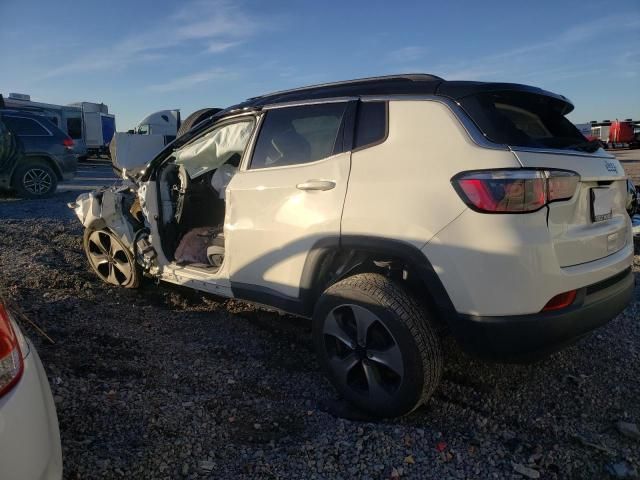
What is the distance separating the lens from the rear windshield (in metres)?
2.38

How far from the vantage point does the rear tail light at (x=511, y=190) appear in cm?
221

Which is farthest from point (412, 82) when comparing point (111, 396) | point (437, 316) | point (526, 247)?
point (111, 396)

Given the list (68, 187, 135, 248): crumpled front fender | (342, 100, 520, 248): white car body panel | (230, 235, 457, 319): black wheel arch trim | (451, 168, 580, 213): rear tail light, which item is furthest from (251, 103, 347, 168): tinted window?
(68, 187, 135, 248): crumpled front fender

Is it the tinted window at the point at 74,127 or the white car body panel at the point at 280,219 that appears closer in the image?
the white car body panel at the point at 280,219

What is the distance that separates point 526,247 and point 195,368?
7.00 ft

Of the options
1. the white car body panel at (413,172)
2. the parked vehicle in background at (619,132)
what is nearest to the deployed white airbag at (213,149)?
the white car body panel at (413,172)

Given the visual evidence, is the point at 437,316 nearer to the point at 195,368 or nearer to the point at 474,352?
the point at 474,352

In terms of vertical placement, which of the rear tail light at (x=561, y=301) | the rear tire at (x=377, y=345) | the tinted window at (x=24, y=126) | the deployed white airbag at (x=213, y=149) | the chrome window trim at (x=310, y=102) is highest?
the tinted window at (x=24, y=126)

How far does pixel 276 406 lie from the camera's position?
280 centimetres

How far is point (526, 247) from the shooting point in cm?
220

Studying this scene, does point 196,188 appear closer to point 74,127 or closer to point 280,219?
point 280,219

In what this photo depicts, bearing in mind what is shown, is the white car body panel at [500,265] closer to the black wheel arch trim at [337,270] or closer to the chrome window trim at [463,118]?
the black wheel arch trim at [337,270]

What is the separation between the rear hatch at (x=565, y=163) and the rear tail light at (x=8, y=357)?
2.12m

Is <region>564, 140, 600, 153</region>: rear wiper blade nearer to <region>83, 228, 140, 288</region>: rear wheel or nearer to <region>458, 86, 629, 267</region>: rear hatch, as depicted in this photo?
<region>458, 86, 629, 267</region>: rear hatch
